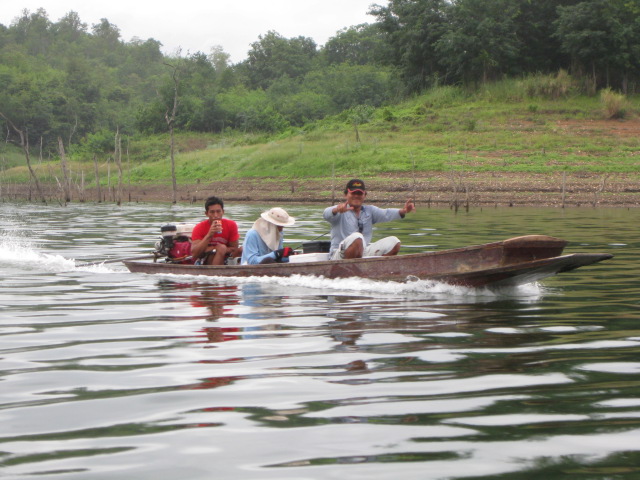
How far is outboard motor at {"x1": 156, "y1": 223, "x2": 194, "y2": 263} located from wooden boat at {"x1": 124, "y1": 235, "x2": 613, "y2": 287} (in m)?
2.33

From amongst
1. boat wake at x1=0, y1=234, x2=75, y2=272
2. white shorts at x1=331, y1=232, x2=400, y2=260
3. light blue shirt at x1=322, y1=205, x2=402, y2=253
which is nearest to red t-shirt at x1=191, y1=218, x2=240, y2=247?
light blue shirt at x1=322, y1=205, x2=402, y2=253

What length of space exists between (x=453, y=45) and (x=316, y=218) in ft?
73.2

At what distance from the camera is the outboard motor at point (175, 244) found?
1232cm

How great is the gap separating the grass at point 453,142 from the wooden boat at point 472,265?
932 inches

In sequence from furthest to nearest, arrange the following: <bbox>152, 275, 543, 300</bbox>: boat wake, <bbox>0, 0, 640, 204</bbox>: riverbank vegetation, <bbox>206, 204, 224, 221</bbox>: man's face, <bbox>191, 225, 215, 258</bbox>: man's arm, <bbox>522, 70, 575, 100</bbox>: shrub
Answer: <bbox>522, 70, 575, 100</bbox>: shrub → <bbox>0, 0, 640, 204</bbox>: riverbank vegetation → <bbox>191, 225, 215, 258</bbox>: man's arm → <bbox>206, 204, 224, 221</bbox>: man's face → <bbox>152, 275, 543, 300</bbox>: boat wake

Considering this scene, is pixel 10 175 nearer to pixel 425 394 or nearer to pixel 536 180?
pixel 536 180

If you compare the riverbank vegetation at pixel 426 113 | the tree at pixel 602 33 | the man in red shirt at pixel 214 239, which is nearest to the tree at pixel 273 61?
the riverbank vegetation at pixel 426 113

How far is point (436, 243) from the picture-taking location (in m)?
16.2

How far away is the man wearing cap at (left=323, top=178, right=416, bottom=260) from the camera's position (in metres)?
9.89

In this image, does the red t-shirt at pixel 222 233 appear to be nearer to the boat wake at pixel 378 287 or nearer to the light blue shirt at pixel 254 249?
the boat wake at pixel 378 287

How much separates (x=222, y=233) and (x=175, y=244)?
1.08 m

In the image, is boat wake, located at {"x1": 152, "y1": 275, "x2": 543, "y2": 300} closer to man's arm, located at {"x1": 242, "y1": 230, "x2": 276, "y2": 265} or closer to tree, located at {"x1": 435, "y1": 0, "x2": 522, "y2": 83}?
man's arm, located at {"x1": 242, "y1": 230, "x2": 276, "y2": 265}

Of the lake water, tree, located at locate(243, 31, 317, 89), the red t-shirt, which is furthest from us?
tree, located at locate(243, 31, 317, 89)

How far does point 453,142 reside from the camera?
39.1 meters
